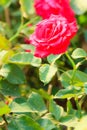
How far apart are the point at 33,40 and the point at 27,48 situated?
0.21 m

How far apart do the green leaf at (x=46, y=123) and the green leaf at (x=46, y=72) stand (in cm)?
10

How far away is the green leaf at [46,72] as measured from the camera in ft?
3.41

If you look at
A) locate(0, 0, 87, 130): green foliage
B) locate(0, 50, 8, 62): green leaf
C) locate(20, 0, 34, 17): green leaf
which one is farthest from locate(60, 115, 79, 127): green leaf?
locate(20, 0, 34, 17): green leaf

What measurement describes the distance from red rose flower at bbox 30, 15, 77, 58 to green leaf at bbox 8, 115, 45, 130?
16cm

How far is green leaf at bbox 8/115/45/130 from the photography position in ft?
3.19

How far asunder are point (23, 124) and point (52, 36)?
8.5 inches

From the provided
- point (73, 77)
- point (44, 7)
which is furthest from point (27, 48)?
point (73, 77)

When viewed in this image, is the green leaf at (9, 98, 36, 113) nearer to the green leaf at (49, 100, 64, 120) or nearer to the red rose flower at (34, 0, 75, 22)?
the green leaf at (49, 100, 64, 120)

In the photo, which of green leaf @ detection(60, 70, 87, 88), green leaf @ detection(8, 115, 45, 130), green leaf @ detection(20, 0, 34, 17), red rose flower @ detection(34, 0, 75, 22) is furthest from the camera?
green leaf @ detection(20, 0, 34, 17)

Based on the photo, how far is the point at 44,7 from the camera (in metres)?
1.20

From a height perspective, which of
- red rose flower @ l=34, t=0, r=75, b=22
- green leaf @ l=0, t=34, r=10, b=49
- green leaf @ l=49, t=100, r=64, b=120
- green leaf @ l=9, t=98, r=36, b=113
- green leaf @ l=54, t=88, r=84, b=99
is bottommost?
green leaf @ l=49, t=100, r=64, b=120

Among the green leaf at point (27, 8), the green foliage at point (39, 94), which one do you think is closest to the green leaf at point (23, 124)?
the green foliage at point (39, 94)

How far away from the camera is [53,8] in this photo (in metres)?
1.19

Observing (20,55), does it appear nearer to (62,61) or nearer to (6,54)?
(6,54)
